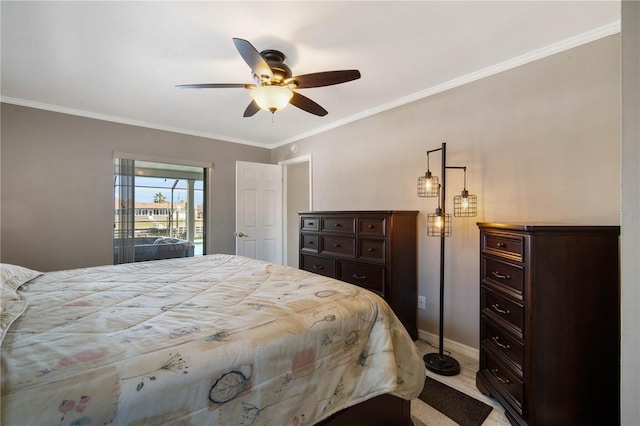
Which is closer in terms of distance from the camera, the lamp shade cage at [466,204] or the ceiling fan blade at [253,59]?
the ceiling fan blade at [253,59]

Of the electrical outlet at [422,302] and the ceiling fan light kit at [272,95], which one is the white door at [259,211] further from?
the electrical outlet at [422,302]

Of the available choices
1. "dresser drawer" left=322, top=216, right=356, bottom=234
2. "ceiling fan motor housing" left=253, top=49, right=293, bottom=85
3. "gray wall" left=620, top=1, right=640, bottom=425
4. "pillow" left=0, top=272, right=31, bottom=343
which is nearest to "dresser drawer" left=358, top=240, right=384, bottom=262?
"dresser drawer" left=322, top=216, right=356, bottom=234

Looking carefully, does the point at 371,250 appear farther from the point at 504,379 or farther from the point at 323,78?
the point at 323,78

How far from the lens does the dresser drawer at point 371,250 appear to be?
8.39ft

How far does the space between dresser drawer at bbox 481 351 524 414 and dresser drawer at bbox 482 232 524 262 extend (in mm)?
687

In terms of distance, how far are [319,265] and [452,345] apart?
58.7 inches

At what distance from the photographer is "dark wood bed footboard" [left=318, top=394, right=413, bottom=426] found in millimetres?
1220

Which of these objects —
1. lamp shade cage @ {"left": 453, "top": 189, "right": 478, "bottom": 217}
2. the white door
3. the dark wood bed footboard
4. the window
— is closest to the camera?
the dark wood bed footboard

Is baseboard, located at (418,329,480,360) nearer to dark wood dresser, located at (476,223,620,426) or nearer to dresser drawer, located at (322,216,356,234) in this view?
dark wood dresser, located at (476,223,620,426)

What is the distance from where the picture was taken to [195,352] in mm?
881

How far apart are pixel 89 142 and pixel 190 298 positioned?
3.09m

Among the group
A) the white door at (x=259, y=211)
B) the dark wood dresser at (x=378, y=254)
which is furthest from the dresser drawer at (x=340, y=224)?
the white door at (x=259, y=211)

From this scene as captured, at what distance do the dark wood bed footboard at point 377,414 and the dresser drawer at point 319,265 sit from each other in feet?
5.13

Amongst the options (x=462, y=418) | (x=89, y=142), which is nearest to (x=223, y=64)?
(x=89, y=142)
